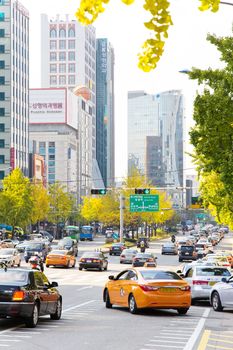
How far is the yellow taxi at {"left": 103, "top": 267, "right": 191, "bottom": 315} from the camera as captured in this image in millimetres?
23469

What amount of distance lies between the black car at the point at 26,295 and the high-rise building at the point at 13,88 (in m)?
129

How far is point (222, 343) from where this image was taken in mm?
16672

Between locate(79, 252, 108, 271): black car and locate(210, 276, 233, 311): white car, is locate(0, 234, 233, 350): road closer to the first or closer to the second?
locate(210, 276, 233, 311): white car

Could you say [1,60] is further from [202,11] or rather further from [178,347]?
[202,11]

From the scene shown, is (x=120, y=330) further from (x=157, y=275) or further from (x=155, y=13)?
(x=155, y=13)

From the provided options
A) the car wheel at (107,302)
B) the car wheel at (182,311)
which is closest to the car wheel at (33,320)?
the car wheel at (182,311)

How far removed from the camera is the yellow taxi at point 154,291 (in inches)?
924

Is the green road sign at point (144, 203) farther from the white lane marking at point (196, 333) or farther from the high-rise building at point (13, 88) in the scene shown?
the white lane marking at point (196, 333)

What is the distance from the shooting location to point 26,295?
1889 centimetres

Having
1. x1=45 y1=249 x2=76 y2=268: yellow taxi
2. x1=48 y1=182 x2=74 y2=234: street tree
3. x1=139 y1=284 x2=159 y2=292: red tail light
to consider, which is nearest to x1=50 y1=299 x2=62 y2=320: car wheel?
x1=139 y1=284 x2=159 y2=292: red tail light

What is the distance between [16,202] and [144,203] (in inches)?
749

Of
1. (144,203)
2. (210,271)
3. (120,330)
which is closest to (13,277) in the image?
(120,330)

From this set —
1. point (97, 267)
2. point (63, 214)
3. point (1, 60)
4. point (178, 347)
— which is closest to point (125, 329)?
point (178, 347)

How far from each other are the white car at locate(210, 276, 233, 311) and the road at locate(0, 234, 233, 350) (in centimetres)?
30
